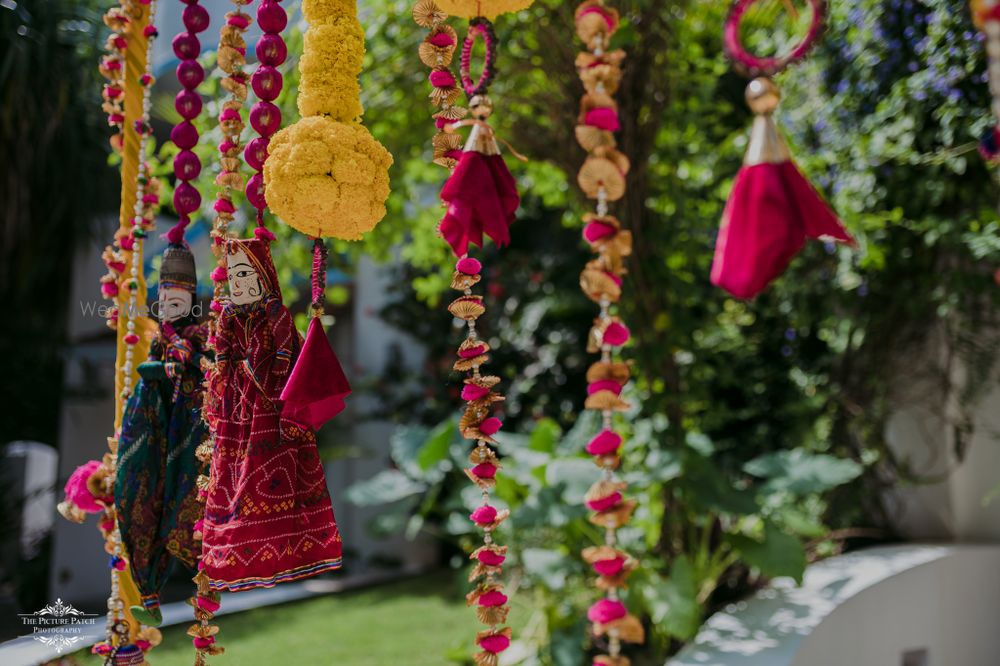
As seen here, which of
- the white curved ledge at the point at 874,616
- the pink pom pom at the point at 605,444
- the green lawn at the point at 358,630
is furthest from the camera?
the green lawn at the point at 358,630

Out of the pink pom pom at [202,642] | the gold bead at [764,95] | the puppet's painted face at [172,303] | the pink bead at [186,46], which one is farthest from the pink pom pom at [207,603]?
the gold bead at [764,95]

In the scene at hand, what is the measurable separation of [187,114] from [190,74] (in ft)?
0.22

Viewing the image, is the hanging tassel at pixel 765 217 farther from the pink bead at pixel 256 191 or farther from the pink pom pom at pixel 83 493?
the pink pom pom at pixel 83 493

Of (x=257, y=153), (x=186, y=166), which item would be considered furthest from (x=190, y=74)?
(x=257, y=153)

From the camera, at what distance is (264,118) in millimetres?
1184

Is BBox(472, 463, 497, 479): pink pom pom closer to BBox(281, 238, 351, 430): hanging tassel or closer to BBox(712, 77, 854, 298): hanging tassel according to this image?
BBox(281, 238, 351, 430): hanging tassel

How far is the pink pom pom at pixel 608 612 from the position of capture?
2.66 ft

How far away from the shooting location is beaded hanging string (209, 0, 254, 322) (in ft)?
3.84

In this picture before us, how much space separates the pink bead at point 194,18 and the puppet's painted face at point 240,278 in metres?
0.47

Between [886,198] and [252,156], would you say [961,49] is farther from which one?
[252,156]

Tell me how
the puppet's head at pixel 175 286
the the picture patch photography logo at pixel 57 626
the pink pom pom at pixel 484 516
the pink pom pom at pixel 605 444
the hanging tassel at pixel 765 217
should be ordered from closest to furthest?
1. the hanging tassel at pixel 765 217
2. the pink pom pom at pixel 605 444
3. the pink pom pom at pixel 484 516
4. the puppet's head at pixel 175 286
5. the the picture patch photography logo at pixel 57 626

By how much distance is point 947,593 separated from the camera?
110 inches

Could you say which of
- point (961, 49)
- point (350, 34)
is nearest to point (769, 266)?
point (350, 34)

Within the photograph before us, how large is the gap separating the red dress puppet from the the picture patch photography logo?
2.41 ft
